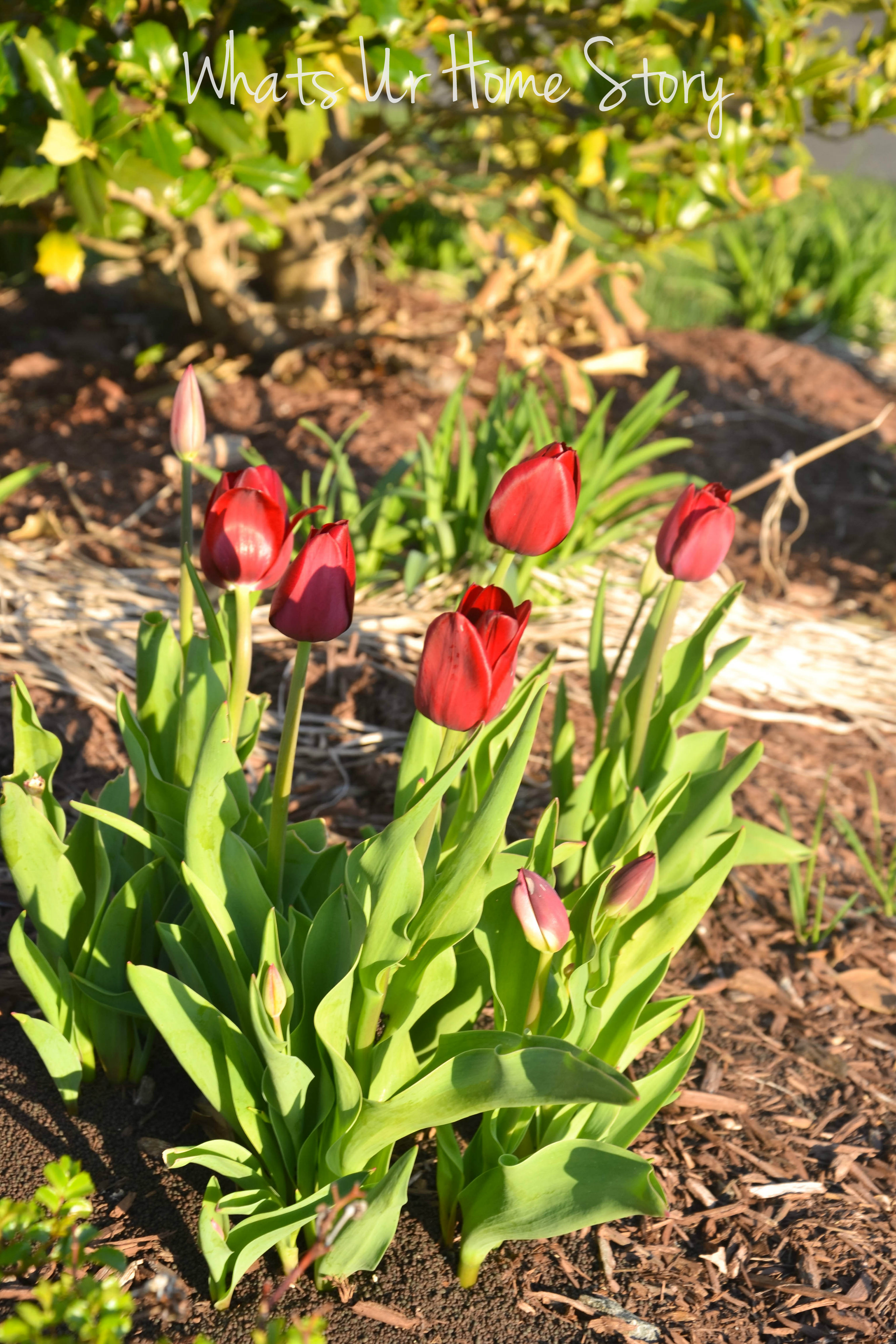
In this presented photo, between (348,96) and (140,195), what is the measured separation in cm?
62

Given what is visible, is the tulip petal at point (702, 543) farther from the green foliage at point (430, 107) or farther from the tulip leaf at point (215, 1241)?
Result: the green foliage at point (430, 107)

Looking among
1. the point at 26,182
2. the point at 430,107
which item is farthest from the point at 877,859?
the point at 430,107

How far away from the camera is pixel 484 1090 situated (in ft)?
3.02

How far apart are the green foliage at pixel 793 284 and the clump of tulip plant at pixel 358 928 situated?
4.54 m

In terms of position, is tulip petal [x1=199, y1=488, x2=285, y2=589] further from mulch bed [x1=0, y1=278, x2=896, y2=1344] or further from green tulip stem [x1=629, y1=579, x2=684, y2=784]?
mulch bed [x1=0, y1=278, x2=896, y2=1344]

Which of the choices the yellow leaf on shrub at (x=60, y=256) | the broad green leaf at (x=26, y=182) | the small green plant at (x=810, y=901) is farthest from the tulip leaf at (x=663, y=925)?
the yellow leaf on shrub at (x=60, y=256)

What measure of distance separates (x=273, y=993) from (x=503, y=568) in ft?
1.65

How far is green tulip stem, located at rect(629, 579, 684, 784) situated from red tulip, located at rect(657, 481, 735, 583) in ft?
0.10

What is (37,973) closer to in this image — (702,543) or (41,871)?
(41,871)

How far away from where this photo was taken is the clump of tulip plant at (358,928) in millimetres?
971

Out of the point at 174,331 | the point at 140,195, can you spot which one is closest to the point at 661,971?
the point at 140,195

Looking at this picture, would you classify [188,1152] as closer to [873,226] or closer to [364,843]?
[364,843]

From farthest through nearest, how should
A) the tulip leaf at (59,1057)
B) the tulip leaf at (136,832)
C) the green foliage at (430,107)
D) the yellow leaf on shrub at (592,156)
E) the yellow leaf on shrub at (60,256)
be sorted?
the yellow leaf on shrub at (592,156) → the yellow leaf on shrub at (60,256) → the green foliage at (430,107) → the tulip leaf at (59,1057) → the tulip leaf at (136,832)

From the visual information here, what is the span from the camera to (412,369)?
3768 mm
